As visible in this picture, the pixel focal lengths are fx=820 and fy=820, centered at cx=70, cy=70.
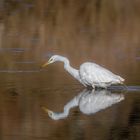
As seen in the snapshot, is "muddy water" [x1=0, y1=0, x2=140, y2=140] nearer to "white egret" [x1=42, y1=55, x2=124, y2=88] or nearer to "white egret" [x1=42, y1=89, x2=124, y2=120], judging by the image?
"white egret" [x1=42, y1=89, x2=124, y2=120]

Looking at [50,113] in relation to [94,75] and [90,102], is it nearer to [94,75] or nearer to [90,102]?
[90,102]

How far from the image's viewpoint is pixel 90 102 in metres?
12.2

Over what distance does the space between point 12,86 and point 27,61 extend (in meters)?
2.75

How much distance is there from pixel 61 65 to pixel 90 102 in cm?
381

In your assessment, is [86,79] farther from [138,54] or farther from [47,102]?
[138,54]

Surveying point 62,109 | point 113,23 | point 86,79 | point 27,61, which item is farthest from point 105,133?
point 113,23

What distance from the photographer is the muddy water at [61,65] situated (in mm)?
10469

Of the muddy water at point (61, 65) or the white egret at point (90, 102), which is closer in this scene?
the muddy water at point (61, 65)

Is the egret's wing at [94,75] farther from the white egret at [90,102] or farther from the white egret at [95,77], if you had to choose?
the white egret at [90,102]

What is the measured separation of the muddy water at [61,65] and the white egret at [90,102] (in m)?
0.02

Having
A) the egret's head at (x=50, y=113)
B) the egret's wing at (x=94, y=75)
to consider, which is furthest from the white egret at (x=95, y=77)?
the egret's head at (x=50, y=113)

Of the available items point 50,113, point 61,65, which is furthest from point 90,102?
point 61,65

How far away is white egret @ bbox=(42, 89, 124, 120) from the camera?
11.4 metres

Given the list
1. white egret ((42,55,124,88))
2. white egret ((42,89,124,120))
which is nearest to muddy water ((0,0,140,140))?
white egret ((42,89,124,120))
